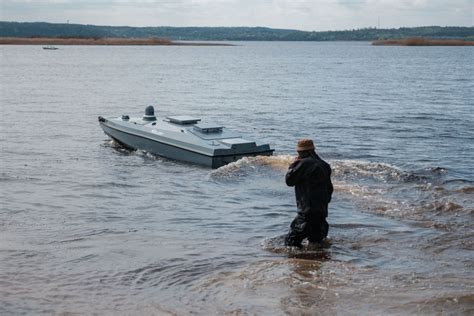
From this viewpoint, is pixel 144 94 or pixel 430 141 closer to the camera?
pixel 430 141

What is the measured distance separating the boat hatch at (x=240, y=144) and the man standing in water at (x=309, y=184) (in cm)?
857

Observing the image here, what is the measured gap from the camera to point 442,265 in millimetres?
11398

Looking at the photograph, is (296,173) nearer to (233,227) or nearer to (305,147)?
(305,147)

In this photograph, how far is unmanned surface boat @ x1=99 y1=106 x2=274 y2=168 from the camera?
2005 centimetres

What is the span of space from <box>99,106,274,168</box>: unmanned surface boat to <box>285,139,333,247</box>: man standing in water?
8594 millimetres

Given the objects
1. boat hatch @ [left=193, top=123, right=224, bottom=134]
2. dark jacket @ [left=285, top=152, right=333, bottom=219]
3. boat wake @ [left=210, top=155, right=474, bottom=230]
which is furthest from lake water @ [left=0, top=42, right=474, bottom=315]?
boat hatch @ [left=193, top=123, right=224, bottom=134]

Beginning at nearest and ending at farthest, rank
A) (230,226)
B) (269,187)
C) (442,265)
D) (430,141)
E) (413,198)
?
(442,265) → (230,226) → (413,198) → (269,187) → (430,141)

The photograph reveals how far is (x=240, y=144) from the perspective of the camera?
790 inches

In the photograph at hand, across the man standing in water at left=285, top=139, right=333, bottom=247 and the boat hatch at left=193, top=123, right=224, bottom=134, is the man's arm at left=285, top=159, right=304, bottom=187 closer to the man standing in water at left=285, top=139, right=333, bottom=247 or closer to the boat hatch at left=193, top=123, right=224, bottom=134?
the man standing in water at left=285, top=139, right=333, bottom=247

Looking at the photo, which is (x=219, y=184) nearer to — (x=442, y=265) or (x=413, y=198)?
(x=413, y=198)

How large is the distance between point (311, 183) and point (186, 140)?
10.2 m

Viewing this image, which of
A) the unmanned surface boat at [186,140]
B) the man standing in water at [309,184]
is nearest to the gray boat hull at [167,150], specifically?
the unmanned surface boat at [186,140]

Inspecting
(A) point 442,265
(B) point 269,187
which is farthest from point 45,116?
(A) point 442,265

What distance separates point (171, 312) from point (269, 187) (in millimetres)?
9053
